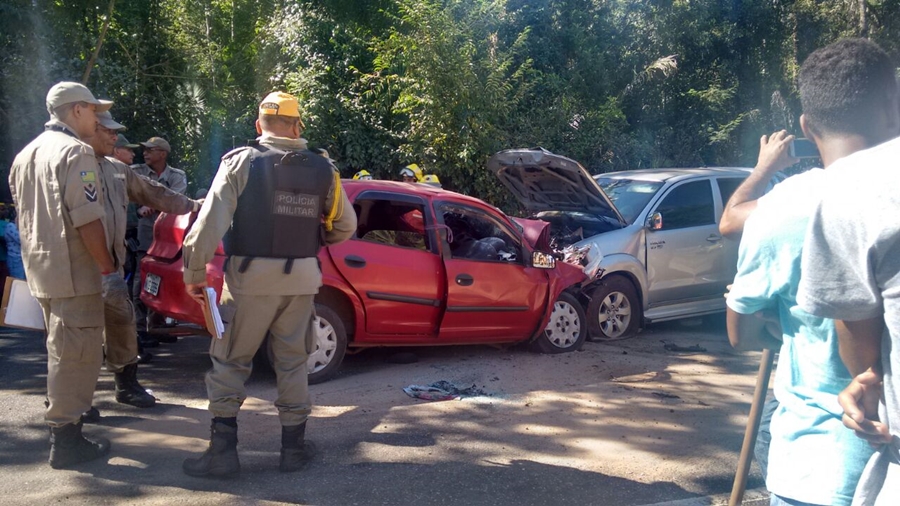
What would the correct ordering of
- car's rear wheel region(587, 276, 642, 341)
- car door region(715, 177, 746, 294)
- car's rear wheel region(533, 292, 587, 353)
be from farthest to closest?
car door region(715, 177, 746, 294) → car's rear wheel region(587, 276, 642, 341) → car's rear wheel region(533, 292, 587, 353)

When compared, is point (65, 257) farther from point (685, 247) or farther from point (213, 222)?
point (685, 247)

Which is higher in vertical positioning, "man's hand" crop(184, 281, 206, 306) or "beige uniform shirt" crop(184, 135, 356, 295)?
"beige uniform shirt" crop(184, 135, 356, 295)

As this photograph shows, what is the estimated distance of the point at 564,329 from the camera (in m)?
7.77

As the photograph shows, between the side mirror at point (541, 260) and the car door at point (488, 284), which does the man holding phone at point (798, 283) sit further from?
the side mirror at point (541, 260)

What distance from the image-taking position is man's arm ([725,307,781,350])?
242 centimetres

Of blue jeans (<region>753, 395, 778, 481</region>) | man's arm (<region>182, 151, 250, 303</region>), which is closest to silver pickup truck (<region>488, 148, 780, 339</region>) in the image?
man's arm (<region>182, 151, 250, 303</region>)

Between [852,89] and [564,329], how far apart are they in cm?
569

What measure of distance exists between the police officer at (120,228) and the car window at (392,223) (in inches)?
71.9

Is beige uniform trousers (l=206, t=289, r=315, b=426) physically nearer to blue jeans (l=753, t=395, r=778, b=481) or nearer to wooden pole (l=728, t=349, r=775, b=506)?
wooden pole (l=728, t=349, r=775, b=506)

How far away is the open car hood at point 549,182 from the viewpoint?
7945 mm

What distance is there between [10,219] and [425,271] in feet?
20.1

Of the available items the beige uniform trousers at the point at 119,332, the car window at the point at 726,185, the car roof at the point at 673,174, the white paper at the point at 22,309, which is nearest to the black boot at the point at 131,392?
the beige uniform trousers at the point at 119,332

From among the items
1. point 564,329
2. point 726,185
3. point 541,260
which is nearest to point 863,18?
point 726,185

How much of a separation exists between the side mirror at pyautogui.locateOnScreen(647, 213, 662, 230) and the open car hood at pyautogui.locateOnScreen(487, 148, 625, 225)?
0.34 m
